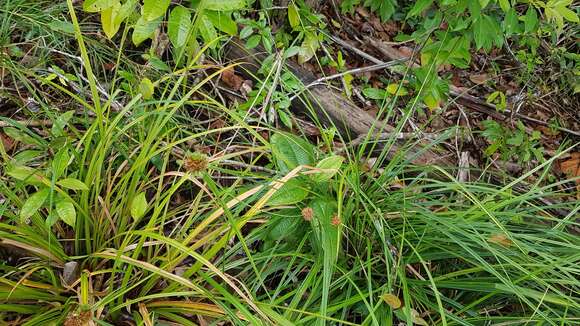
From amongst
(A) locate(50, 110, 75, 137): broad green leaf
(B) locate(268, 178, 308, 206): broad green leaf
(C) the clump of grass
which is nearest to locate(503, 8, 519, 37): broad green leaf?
(C) the clump of grass

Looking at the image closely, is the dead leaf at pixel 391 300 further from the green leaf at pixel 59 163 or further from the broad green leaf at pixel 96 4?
the broad green leaf at pixel 96 4

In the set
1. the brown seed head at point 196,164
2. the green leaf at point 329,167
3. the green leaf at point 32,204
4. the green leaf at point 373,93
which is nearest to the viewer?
the brown seed head at point 196,164

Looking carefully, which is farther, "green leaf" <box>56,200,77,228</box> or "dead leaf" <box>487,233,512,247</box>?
"dead leaf" <box>487,233,512,247</box>

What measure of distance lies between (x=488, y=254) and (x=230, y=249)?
78cm

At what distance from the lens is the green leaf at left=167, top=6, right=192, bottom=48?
1.34 meters

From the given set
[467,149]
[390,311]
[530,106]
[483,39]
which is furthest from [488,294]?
[530,106]

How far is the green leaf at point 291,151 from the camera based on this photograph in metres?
1.59

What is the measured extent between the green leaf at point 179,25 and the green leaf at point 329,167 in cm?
52

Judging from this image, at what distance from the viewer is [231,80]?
2332 mm

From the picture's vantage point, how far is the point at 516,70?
3244 mm

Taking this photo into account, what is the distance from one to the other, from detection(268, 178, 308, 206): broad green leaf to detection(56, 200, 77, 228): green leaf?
1.67 feet

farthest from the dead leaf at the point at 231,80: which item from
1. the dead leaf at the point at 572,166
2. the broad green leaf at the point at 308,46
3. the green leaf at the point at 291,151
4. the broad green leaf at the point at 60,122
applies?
the dead leaf at the point at 572,166

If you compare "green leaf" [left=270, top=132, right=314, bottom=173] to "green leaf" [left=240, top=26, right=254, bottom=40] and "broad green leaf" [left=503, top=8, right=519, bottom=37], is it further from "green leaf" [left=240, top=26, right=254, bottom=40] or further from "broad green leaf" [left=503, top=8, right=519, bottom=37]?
"broad green leaf" [left=503, top=8, right=519, bottom=37]

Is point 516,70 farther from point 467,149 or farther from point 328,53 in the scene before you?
point 328,53
